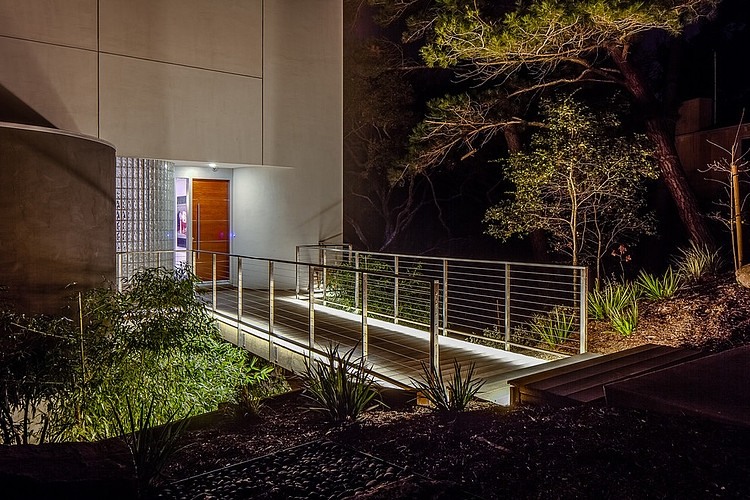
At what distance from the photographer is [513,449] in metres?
3.64

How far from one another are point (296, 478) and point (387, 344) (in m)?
3.84

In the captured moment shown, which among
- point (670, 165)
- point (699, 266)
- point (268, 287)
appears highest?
point (670, 165)

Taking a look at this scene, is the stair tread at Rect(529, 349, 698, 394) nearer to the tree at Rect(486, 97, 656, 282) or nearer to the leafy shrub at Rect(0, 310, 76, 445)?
the tree at Rect(486, 97, 656, 282)

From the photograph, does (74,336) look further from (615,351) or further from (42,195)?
(615,351)

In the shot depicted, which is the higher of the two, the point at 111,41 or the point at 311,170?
the point at 111,41

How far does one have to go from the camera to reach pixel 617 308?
757cm

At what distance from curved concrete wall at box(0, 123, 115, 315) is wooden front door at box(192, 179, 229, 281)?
476 cm

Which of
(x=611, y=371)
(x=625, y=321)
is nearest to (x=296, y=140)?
(x=625, y=321)

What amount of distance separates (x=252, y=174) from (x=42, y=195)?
5.73 metres

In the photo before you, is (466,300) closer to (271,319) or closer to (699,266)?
(271,319)

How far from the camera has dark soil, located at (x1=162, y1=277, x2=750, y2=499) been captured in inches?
122

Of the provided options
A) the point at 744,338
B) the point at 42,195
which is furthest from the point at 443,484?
the point at 42,195

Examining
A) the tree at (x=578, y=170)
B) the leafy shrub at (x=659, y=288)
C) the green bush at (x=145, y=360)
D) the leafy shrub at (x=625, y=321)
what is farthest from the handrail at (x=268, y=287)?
the leafy shrub at (x=659, y=288)

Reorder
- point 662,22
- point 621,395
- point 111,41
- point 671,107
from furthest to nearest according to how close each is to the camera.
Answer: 1. point 671,107
2. point 111,41
3. point 662,22
4. point 621,395
